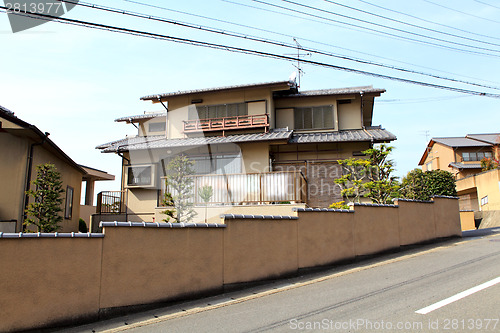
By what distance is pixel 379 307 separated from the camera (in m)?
6.24

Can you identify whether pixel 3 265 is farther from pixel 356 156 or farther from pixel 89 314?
pixel 356 156

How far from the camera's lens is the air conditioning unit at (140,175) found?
56.0 feet

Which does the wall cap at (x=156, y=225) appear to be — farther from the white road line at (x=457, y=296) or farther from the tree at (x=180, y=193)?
the tree at (x=180, y=193)

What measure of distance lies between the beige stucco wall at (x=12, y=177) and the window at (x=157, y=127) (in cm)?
1135

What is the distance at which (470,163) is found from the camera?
3941 centimetres

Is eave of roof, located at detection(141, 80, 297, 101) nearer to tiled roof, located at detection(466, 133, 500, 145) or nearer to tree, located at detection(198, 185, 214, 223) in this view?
tree, located at detection(198, 185, 214, 223)

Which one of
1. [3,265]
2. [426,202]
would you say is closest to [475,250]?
[426,202]

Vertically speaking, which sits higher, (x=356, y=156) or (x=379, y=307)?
(x=356, y=156)

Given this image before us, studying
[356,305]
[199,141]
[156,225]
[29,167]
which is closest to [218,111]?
[199,141]

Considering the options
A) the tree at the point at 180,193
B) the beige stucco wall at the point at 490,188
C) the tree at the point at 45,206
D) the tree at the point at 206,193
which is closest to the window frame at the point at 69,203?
the tree at the point at 180,193

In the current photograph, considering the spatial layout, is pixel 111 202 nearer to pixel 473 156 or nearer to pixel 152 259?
pixel 152 259

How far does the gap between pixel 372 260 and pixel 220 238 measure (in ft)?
16.8

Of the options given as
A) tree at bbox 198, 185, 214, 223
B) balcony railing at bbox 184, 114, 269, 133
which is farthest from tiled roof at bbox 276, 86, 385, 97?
tree at bbox 198, 185, 214, 223

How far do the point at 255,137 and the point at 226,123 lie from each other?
7.48 feet
